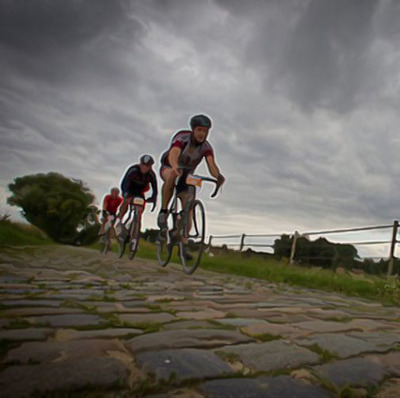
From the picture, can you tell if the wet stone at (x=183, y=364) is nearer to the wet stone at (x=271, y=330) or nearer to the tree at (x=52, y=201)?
the wet stone at (x=271, y=330)

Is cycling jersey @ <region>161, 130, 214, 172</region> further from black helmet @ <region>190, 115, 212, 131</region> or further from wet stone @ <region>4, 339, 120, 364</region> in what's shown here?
wet stone @ <region>4, 339, 120, 364</region>

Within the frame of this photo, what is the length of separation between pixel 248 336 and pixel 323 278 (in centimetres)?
564

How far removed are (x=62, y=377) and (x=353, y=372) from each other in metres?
1.27

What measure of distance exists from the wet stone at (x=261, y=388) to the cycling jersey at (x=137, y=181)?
6833mm

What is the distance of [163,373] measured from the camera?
1.53 metres

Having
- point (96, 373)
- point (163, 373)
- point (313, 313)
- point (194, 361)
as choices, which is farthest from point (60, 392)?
point (313, 313)

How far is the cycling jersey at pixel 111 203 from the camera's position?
10820 mm

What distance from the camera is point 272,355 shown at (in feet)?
6.21

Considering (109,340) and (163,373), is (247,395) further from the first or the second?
(109,340)

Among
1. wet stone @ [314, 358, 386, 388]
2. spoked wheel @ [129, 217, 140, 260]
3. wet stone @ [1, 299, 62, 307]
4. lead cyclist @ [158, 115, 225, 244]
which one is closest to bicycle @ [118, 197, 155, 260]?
spoked wheel @ [129, 217, 140, 260]

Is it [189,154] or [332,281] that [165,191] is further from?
[332,281]

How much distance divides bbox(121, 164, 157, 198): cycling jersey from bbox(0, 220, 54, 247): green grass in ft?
Result: 17.1

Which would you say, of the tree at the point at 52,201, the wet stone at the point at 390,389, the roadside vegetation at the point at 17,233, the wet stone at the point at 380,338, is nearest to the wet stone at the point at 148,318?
the wet stone at the point at 380,338

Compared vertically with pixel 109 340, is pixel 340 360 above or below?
above
